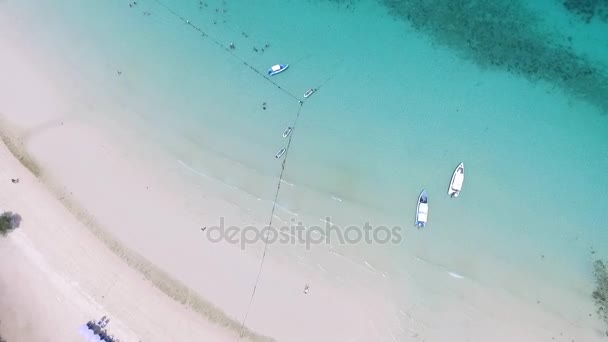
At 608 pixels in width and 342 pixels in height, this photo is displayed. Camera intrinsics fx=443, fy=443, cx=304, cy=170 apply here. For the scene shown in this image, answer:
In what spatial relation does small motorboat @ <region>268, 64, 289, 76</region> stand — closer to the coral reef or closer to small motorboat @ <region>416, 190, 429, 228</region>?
the coral reef

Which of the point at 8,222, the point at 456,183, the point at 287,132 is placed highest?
the point at 456,183

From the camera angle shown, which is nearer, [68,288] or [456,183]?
[68,288]

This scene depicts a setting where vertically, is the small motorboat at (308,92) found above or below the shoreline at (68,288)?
above

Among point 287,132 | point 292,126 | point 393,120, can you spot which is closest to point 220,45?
point 292,126

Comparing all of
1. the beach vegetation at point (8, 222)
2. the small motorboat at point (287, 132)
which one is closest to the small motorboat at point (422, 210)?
the small motorboat at point (287, 132)

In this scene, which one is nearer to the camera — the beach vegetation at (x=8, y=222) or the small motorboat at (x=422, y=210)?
the beach vegetation at (x=8, y=222)

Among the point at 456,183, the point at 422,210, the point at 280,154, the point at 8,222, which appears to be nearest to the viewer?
the point at 8,222

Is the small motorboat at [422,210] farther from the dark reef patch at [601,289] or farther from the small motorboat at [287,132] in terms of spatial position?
the dark reef patch at [601,289]

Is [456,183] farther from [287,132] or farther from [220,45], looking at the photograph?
[220,45]
